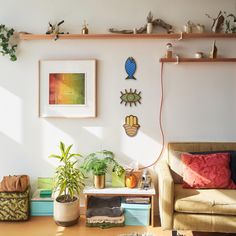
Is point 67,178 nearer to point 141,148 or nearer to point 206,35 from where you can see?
point 141,148

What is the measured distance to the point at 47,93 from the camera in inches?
131

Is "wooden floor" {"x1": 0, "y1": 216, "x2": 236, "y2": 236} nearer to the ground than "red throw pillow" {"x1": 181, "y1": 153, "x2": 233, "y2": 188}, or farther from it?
nearer to the ground

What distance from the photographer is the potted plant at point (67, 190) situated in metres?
2.99

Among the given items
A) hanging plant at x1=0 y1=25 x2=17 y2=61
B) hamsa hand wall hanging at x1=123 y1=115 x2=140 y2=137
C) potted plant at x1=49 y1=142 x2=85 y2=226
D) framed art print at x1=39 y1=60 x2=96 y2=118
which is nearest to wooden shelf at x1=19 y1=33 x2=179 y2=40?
hanging plant at x1=0 y1=25 x2=17 y2=61

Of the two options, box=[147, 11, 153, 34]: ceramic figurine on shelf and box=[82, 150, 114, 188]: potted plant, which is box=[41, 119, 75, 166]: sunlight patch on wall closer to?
box=[82, 150, 114, 188]: potted plant

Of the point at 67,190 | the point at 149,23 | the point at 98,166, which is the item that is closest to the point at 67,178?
the point at 67,190

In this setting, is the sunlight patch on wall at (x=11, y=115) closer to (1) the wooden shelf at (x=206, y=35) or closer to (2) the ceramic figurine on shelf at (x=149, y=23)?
(2) the ceramic figurine on shelf at (x=149, y=23)

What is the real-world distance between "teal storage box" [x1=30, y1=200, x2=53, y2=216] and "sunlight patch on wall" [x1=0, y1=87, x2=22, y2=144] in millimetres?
668

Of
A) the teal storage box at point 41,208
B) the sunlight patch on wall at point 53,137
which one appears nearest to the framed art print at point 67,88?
the sunlight patch on wall at point 53,137

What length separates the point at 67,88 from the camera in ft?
10.9

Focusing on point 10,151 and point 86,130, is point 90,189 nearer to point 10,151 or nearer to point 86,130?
point 86,130

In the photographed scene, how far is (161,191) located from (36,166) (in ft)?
4.64

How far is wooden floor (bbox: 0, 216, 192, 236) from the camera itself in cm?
289

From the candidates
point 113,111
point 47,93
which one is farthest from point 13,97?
point 113,111
